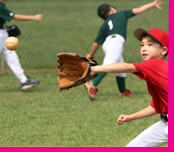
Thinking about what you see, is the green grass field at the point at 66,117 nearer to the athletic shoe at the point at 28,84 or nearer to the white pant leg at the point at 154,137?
the athletic shoe at the point at 28,84

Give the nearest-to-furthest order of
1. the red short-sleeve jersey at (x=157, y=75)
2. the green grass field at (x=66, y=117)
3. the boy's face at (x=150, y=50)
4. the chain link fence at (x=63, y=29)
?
the red short-sleeve jersey at (x=157, y=75)
the boy's face at (x=150, y=50)
the green grass field at (x=66, y=117)
the chain link fence at (x=63, y=29)

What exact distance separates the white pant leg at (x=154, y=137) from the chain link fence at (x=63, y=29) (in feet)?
23.6

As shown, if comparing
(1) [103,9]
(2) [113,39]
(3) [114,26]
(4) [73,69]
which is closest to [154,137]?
(4) [73,69]

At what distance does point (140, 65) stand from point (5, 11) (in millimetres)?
4865

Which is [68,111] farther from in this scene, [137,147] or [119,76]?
[137,147]

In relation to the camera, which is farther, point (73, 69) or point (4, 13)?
point (4, 13)

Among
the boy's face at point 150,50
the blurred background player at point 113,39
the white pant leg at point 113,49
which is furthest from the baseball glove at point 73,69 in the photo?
the white pant leg at point 113,49

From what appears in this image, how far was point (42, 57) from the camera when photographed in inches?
425

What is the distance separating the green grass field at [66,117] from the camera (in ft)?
13.9

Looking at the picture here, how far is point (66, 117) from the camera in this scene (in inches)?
207

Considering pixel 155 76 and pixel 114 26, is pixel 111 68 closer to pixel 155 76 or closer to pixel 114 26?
pixel 155 76

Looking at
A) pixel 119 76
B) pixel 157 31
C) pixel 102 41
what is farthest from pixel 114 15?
pixel 157 31

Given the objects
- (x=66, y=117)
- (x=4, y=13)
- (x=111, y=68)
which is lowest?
(x=66, y=117)

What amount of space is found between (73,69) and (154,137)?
1.01 metres
